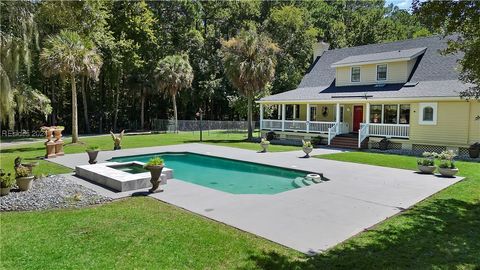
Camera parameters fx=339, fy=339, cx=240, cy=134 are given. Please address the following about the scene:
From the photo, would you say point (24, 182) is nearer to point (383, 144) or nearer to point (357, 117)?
point (383, 144)

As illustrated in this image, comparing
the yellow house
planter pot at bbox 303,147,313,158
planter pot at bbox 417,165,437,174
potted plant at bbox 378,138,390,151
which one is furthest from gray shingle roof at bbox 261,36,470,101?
planter pot at bbox 417,165,437,174

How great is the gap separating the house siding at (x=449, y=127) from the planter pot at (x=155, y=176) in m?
16.5

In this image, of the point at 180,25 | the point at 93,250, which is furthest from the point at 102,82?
the point at 93,250

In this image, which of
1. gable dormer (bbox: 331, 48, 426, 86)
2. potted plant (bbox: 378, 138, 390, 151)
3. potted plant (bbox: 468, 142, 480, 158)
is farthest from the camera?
gable dormer (bbox: 331, 48, 426, 86)

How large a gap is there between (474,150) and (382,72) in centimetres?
915

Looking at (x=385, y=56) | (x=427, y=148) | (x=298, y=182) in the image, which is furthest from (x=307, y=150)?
(x=385, y=56)

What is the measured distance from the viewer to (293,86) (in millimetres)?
40969

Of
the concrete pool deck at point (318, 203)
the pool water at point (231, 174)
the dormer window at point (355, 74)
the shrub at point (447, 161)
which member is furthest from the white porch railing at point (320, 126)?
the shrub at point (447, 161)

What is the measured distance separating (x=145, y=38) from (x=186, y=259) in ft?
126

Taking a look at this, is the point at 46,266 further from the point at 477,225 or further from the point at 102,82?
the point at 102,82

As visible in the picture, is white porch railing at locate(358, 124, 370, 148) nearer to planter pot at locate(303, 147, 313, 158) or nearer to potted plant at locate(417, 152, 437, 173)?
planter pot at locate(303, 147, 313, 158)

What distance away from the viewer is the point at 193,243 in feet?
19.6

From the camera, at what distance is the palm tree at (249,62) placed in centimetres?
2584

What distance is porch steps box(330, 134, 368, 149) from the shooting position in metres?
22.3
